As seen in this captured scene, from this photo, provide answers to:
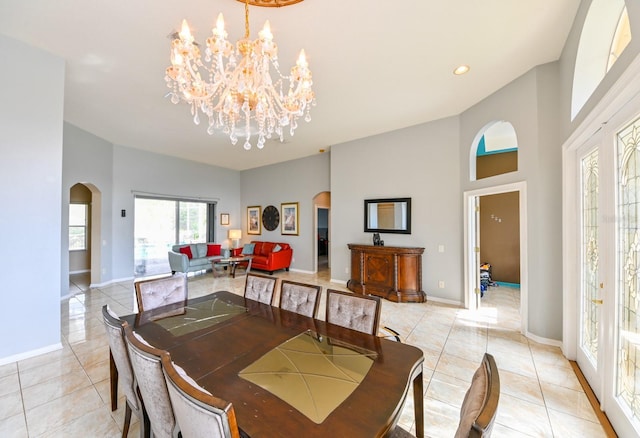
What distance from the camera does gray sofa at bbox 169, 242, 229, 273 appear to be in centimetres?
593

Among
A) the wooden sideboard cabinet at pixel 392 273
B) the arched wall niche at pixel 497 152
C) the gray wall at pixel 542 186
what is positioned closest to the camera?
the gray wall at pixel 542 186

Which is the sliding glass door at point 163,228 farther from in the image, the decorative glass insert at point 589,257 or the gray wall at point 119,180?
the decorative glass insert at point 589,257

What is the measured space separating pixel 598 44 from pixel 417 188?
2.71 metres

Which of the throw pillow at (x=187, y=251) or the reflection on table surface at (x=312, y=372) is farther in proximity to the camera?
the throw pillow at (x=187, y=251)

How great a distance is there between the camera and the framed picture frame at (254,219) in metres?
8.09

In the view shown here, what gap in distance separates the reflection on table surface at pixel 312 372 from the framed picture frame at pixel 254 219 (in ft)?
22.4

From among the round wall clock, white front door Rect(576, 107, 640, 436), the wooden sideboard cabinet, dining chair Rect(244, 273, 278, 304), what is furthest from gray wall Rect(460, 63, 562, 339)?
the round wall clock

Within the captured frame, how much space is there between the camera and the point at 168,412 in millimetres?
1088

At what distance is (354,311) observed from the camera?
189cm

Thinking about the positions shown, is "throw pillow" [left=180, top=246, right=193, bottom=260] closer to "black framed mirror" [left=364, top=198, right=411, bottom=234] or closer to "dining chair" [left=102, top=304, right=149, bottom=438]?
"black framed mirror" [left=364, top=198, right=411, bottom=234]

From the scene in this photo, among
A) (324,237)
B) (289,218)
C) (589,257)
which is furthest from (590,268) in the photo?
(324,237)

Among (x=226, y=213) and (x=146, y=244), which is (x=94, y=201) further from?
(x=226, y=213)

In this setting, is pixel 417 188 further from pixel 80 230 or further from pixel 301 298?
pixel 80 230

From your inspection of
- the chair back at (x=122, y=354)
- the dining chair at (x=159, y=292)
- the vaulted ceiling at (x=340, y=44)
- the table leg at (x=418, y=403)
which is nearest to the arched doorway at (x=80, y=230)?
the vaulted ceiling at (x=340, y=44)
